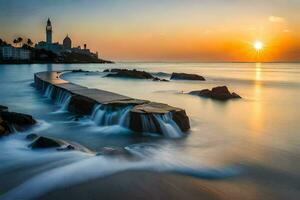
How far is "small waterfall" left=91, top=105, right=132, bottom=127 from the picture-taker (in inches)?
360

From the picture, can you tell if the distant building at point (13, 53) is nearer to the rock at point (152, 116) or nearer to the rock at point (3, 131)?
the rock at point (3, 131)

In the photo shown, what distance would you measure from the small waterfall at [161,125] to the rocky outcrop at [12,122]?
146 inches

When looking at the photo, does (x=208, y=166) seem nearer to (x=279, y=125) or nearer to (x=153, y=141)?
(x=153, y=141)

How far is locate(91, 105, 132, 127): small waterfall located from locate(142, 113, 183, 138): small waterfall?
0.72 meters

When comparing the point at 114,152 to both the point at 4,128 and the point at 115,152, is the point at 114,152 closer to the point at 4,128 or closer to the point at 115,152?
the point at 115,152

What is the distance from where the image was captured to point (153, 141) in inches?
305

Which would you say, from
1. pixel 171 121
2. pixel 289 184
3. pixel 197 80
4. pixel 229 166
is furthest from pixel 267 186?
pixel 197 80

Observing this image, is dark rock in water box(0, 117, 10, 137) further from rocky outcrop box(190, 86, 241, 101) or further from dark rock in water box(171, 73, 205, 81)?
dark rock in water box(171, 73, 205, 81)

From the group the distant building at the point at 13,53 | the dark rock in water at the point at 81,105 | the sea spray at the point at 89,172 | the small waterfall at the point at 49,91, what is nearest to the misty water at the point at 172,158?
Result: the sea spray at the point at 89,172

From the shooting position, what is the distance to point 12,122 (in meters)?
8.88

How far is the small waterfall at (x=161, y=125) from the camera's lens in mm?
8320

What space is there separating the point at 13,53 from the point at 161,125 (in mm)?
123516

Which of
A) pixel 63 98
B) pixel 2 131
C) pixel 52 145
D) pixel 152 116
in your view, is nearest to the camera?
pixel 52 145

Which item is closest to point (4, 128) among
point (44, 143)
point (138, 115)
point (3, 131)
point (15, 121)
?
point (3, 131)
